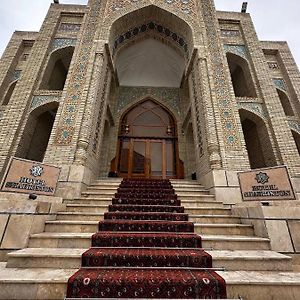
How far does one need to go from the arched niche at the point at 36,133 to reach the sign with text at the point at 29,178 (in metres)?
3.48

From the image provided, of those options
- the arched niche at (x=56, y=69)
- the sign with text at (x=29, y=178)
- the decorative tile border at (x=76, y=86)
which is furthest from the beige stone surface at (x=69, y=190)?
the arched niche at (x=56, y=69)

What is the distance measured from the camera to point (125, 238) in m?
2.66

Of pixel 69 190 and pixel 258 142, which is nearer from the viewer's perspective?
pixel 69 190

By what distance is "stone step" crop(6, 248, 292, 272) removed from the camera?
2211mm

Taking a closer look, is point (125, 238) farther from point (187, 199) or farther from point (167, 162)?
point (167, 162)

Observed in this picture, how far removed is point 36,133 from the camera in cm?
720

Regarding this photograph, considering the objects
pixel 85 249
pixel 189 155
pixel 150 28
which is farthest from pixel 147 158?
pixel 85 249

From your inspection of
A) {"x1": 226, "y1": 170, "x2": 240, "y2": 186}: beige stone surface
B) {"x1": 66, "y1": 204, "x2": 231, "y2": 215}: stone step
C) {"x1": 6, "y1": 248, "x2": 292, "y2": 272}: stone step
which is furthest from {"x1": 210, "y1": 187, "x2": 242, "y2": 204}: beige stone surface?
{"x1": 6, "y1": 248, "x2": 292, "y2": 272}: stone step

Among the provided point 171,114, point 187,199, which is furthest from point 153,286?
point 171,114

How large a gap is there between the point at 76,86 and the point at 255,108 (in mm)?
6690

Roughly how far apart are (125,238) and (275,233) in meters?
2.38

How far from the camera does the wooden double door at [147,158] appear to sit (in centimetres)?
882

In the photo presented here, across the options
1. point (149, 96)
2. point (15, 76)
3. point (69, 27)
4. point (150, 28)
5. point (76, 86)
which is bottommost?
point (76, 86)

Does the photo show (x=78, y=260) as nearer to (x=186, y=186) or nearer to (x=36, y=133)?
(x=186, y=186)
